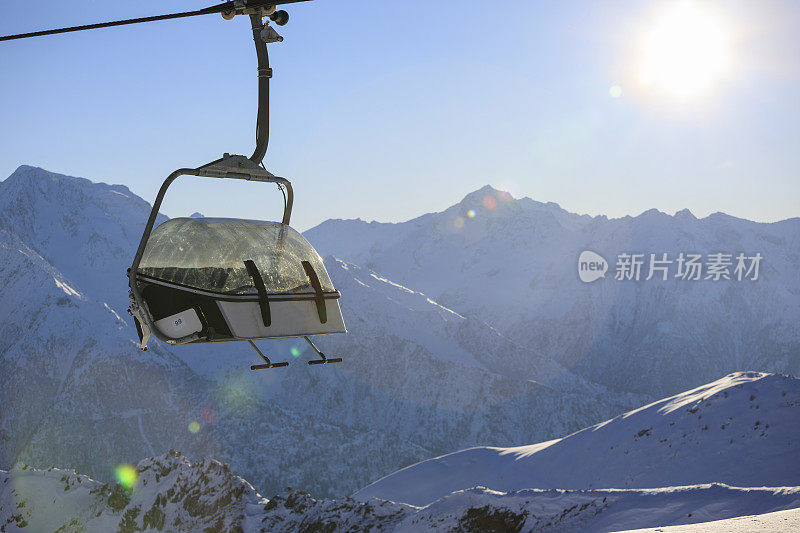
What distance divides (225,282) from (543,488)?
265 feet

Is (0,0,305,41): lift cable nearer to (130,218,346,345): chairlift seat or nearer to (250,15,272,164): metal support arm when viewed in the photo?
(250,15,272,164): metal support arm

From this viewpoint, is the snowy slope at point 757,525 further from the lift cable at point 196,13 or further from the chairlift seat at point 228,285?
the lift cable at point 196,13

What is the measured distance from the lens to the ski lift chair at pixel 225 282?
8.12 meters

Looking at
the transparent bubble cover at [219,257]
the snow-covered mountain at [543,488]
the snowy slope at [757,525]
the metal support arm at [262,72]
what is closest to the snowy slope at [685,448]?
the snow-covered mountain at [543,488]

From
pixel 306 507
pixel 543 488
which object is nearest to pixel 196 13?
pixel 306 507

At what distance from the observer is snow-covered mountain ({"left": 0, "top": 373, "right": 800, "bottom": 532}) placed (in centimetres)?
3653

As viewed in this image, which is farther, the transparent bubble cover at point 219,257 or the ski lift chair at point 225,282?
the transparent bubble cover at point 219,257

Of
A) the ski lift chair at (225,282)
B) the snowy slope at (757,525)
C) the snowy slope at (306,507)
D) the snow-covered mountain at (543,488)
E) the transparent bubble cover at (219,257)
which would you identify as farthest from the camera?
the snow-covered mountain at (543,488)

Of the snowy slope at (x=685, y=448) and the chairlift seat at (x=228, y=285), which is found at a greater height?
the chairlift seat at (x=228, y=285)

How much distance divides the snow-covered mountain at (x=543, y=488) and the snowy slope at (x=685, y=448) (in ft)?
0.56

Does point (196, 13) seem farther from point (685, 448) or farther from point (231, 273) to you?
point (685, 448)

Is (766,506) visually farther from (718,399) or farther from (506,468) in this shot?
(506,468)

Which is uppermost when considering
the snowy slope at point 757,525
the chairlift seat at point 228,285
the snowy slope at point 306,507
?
the chairlift seat at point 228,285

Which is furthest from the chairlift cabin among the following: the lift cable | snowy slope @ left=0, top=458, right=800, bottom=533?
snowy slope @ left=0, top=458, right=800, bottom=533
